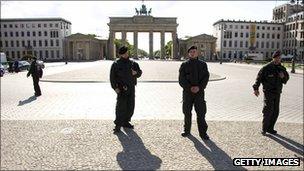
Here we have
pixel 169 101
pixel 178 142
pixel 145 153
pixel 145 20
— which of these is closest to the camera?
pixel 145 153

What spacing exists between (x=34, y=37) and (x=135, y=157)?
111847mm

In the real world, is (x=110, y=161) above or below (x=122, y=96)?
below

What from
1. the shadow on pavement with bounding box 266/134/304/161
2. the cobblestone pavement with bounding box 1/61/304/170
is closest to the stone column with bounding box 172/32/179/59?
the cobblestone pavement with bounding box 1/61/304/170

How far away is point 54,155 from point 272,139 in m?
4.90

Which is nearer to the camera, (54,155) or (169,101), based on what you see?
(54,155)

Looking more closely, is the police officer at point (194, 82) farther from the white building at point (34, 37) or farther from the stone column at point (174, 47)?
the white building at point (34, 37)

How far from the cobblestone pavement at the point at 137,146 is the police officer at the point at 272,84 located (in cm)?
41

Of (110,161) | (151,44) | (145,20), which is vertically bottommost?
(110,161)

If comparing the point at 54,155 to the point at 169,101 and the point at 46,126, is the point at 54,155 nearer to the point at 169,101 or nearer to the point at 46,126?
the point at 46,126

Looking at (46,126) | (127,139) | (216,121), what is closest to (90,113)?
(46,126)

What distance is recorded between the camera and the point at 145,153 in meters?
5.95

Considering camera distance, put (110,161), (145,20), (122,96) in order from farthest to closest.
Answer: (145,20) → (122,96) → (110,161)

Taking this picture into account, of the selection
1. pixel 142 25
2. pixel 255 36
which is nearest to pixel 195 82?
pixel 142 25

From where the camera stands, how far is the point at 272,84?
7359 mm
